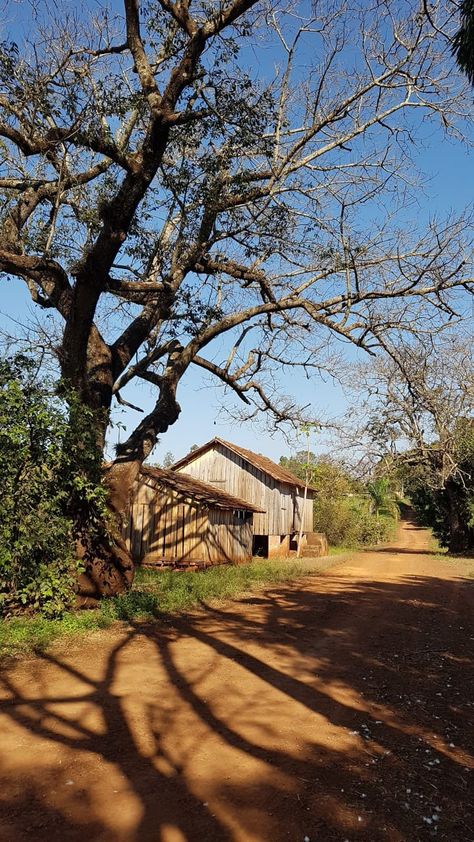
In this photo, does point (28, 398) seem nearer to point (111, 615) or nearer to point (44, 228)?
point (111, 615)

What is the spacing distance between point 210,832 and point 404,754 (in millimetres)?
1868

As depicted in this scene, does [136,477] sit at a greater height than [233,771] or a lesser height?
greater

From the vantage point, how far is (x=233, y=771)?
13.1ft

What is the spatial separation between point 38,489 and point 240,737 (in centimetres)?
533

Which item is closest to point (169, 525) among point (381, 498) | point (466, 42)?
point (466, 42)

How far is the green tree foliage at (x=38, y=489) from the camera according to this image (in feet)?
27.4

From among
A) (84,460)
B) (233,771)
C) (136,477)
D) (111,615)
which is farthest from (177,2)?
(233,771)

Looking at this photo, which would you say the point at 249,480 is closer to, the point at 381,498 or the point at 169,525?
the point at 169,525

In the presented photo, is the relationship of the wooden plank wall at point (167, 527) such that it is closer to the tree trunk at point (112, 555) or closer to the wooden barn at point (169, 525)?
the wooden barn at point (169, 525)

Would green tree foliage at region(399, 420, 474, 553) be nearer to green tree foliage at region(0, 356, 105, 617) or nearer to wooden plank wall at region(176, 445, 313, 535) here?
wooden plank wall at region(176, 445, 313, 535)

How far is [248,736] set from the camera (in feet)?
15.3

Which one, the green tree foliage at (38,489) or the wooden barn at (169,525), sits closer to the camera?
the green tree foliage at (38,489)

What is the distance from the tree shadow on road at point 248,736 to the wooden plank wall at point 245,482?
63.5 feet

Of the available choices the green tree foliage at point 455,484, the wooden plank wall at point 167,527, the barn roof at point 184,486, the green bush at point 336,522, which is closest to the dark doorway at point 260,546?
the barn roof at point 184,486
